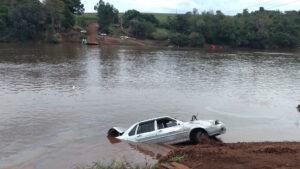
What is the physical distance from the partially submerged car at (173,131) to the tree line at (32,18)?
8291 centimetres

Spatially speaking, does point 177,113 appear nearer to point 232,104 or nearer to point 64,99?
point 232,104

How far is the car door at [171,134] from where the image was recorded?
13148 mm


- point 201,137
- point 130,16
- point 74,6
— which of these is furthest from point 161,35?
point 201,137

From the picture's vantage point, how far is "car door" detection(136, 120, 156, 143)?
13.7 meters

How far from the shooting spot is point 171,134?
43.7ft

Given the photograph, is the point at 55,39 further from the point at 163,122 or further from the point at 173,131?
the point at 173,131

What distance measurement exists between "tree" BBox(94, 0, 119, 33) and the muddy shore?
96.4 metres

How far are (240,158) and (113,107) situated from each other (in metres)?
13.2

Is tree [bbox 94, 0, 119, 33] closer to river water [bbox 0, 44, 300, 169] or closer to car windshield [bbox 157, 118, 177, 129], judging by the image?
river water [bbox 0, 44, 300, 169]

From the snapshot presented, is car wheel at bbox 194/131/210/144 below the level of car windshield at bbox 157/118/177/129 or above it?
below

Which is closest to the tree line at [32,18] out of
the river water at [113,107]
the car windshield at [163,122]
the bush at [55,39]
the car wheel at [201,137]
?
the bush at [55,39]

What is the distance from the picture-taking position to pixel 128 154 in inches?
505

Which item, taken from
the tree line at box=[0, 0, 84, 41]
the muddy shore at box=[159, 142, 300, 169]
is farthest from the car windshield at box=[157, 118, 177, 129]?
the tree line at box=[0, 0, 84, 41]

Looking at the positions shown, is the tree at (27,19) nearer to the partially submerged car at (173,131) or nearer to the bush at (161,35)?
the bush at (161,35)
